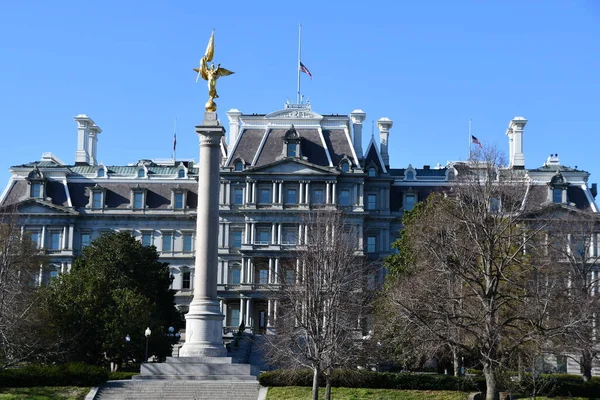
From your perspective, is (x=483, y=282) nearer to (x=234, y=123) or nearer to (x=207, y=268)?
(x=207, y=268)

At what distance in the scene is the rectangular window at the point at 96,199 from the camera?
95.9 m

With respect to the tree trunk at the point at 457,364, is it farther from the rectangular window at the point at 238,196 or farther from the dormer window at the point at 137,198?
the dormer window at the point at 137,198

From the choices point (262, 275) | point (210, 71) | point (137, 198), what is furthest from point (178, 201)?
point (210, 71)

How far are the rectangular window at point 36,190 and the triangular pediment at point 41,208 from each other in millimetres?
1158

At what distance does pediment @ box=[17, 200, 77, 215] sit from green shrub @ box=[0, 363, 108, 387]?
44.5 m

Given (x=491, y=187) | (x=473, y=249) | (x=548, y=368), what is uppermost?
(x=491, y=187)

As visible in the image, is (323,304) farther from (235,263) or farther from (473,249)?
(235,263)

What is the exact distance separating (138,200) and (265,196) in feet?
41.3

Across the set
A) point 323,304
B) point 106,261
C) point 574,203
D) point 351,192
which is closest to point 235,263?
point 351,192

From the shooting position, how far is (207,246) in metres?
53.3

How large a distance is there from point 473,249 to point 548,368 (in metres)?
28.0

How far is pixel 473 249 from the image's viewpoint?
46406 mm

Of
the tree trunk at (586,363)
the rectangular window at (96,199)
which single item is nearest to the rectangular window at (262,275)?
the rectangular window at (96,199)

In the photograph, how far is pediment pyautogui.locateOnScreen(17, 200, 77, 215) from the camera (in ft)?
309
